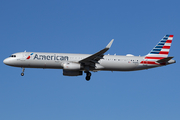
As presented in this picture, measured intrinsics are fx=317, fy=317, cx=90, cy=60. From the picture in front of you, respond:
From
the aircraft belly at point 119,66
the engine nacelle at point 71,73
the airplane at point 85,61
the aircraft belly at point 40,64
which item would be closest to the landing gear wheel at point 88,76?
the airplane at point 85,61

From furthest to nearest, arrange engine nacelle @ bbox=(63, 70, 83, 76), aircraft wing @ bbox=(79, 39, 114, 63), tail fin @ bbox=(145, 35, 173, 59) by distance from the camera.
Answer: tail fin @ bbox=(145, 35, 173, 59), engine nacelle @ bbox=(63, 70, 83, 76), aircraft wing @ bbox=(79, 39, 114, 63)

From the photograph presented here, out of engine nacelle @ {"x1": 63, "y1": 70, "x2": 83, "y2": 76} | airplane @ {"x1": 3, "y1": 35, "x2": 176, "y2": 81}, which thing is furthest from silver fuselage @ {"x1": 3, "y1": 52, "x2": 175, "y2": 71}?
engine nacelle @ {"x1": 63, "y1": 70, "x2": 83, "y2": 76}

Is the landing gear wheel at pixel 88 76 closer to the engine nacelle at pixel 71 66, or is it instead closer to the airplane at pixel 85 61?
the airplane at pixel 85 61

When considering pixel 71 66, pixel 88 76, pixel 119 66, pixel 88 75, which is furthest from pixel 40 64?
pixel 119 66

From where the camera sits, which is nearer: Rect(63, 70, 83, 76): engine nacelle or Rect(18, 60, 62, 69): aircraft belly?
Rect(18, 60, 62, 69): aircraft belly

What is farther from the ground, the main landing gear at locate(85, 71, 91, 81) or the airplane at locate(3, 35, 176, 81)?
the airplane at locate(3, 35, 176, 81)

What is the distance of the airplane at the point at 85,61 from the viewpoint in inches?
2018

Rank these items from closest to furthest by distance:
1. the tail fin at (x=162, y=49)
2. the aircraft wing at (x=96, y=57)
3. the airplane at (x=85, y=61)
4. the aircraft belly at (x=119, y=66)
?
the aircraft wing at (x=96, y=57) < the airplane at (x=85, y=61) < the aircraft belly at (x=119, y=66) < the tail fin at (x=162, y=49)

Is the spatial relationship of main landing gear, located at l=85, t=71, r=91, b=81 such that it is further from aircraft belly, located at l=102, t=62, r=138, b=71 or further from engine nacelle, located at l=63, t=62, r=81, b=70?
engine nacelle, located at l=63, t=62, r=81, b=70

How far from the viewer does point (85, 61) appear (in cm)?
5131

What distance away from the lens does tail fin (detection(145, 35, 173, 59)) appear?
181ft

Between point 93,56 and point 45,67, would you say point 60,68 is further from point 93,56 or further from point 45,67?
point 93,56

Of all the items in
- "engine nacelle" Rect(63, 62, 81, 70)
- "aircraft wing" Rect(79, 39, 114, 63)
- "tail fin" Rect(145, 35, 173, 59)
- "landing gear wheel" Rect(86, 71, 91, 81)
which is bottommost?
"landing gear wheel" Rect(86, 71, 91, 81)

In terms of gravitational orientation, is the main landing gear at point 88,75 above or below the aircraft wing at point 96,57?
below
